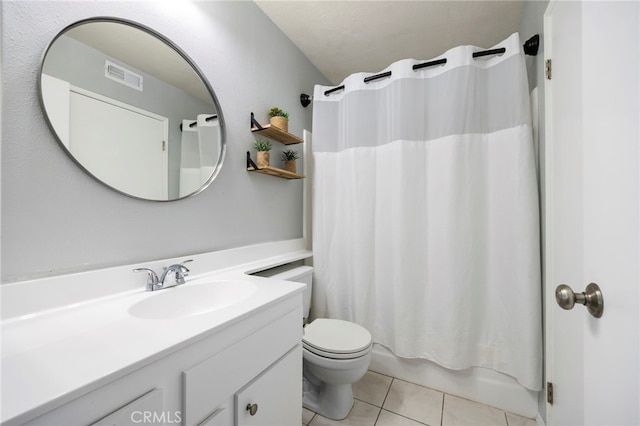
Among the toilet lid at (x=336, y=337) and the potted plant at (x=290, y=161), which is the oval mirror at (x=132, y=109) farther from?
the toilet lid at (x=336, y=337)

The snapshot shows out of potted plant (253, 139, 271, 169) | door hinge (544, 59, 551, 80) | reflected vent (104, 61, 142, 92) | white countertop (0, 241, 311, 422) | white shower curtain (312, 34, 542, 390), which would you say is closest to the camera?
white countertop (0, 241, 311, 422)

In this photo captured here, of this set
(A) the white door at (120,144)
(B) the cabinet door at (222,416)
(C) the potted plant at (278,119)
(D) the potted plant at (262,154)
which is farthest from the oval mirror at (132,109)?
(B) the cabinet door at (222,416)

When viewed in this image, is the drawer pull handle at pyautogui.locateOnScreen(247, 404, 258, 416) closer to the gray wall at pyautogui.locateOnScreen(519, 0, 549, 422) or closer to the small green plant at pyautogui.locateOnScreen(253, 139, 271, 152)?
the small green plant at pyautogui.locateOnScreen(253, 139, 271, 152)

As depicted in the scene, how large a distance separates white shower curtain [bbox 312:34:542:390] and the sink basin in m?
0.90

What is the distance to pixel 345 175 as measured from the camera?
1.82 m

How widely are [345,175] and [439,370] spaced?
143 cm

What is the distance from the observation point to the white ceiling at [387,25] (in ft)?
5.05

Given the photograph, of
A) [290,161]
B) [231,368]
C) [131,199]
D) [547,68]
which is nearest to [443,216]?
[547,68]

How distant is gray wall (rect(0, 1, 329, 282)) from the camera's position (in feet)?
2.35

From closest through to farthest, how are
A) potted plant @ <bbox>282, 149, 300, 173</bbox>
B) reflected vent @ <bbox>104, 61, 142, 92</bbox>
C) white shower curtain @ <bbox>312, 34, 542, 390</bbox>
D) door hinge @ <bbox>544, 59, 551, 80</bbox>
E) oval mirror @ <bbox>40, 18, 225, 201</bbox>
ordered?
oval mirror @ <bbox>40, 18, 225, 201</bbox>
reflected vent @ <bbox>104, 61, 142, 92</bbox>
door hinge @ <bbox>544, 59, 551, 80</bbox>
white shower curtain @ <bbox>312, 34, 542, 390</bbox>
potted plant @ <bbox>282, 149, 300, 173</bbox>

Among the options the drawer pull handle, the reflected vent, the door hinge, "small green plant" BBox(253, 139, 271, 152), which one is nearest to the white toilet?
the drawer pull handle

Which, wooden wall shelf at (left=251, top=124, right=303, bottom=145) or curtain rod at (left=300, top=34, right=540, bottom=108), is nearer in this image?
curtain rod at (left=300, top=34, right=540, bottom=108)

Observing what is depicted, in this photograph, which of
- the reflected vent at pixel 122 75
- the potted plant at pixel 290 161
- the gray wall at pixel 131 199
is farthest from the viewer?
the potted plant at pixel 290 161

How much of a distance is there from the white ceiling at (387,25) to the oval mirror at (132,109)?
0.89m
